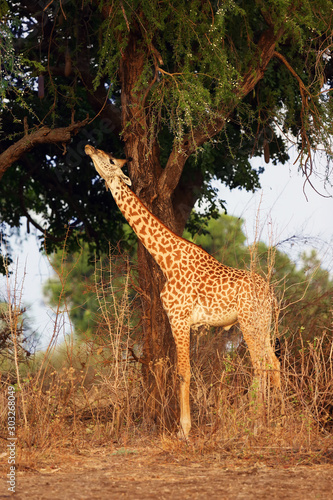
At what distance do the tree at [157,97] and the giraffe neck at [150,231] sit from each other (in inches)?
30.3

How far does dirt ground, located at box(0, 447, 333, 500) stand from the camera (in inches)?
200

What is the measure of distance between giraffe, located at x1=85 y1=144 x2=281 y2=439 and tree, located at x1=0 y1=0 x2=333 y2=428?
86cm

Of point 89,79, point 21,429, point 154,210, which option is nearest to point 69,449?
point 21,429

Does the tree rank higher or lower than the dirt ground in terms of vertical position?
higher

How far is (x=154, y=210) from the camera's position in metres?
9.02

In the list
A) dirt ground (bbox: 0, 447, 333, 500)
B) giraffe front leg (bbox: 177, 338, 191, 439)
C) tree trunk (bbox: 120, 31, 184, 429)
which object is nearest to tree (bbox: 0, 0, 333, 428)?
tree trunk (bbox: 120, 31, 184, 429)

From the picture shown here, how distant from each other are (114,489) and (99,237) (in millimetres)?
8756

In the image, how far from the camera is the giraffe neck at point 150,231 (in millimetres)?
8000

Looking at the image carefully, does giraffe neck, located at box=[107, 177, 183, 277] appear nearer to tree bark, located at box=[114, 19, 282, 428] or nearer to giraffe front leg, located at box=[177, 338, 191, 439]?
tree bark, located at box=[114, 19, 282, 428]

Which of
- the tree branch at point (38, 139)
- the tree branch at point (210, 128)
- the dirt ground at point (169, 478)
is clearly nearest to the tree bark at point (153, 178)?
the tree branch at point (210, 128)

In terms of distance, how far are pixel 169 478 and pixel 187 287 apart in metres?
2.67

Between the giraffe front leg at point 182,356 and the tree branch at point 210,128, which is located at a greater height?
the tree branch at point 210,128

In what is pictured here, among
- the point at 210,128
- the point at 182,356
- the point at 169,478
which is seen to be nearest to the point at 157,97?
the point at 210,128

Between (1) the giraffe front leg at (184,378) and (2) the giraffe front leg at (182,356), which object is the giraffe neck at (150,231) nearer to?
(2) the giraffe front leg at (182,356)
